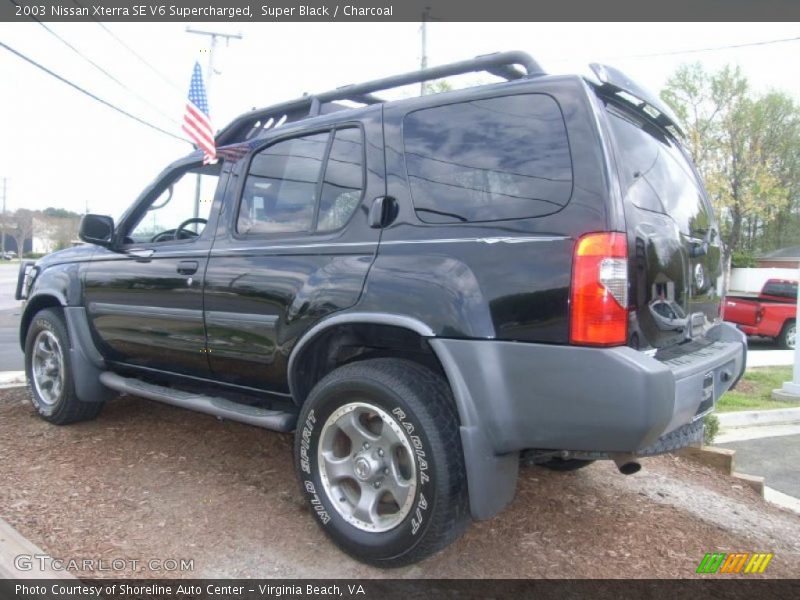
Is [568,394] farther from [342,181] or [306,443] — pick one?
[342,181]

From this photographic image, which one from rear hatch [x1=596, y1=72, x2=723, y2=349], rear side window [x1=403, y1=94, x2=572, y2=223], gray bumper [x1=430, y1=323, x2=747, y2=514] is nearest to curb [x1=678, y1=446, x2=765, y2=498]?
rear hatch [x1=596, y1=72, x2=723, y2=349]

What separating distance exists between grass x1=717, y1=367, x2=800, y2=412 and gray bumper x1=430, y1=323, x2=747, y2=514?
378cm

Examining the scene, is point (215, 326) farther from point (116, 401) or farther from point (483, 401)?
point (116, 401)

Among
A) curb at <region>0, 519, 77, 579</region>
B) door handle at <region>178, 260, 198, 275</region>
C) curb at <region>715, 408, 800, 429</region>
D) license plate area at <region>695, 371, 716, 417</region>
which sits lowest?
curb at <region>715, 408, 800, 429</region>

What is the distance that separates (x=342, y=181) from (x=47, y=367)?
2.93 m

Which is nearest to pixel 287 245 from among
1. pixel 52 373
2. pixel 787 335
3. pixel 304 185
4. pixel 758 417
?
pixel 304 185

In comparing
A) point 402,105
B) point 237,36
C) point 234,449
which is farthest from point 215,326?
point 237,36

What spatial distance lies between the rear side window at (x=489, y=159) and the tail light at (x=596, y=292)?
0.70 ft

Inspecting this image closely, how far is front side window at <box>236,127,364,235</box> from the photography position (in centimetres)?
300

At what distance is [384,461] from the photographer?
2.66 metres

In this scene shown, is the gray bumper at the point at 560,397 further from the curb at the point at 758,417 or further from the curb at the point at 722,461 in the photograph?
the curb at the point at 758,417

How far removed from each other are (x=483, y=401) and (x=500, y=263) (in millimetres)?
531

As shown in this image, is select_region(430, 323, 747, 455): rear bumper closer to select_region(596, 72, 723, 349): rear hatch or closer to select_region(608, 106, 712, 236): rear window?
select_region(596, 72, 723, 349): rear hatch

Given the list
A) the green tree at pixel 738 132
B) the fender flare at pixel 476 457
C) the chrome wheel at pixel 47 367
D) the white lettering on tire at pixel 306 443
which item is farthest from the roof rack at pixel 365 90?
the green tree at pixel 738 132
